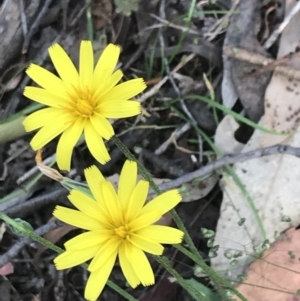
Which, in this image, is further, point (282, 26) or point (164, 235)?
point (282, 26)

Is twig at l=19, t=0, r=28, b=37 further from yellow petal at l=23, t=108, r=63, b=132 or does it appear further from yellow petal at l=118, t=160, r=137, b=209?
yellow petal at l=118, t=160, r=137, b=209

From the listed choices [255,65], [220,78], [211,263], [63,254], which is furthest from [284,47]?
[63,254]

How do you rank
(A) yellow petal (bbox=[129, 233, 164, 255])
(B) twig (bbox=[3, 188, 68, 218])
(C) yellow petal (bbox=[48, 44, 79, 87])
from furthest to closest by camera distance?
(B) twig (bbox=[3, 188, 68, 218]) → (C) yellow petal (bbox=[48, 44, 79, 87]) → (A) yellow petal (bbox=[129, 233, 164, 255])

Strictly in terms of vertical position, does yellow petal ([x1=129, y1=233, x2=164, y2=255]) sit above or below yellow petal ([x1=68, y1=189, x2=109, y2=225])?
below

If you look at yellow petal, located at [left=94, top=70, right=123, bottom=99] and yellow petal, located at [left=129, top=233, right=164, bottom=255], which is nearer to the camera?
yellow petal, located at [left=129, top=233, right=164, bottom=255]

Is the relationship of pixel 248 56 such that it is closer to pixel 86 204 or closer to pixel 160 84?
pixel 160 84

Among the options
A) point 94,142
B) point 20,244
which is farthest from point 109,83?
point 20,244

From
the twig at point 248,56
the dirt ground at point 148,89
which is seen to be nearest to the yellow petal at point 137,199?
the dirt ground at point 148,89

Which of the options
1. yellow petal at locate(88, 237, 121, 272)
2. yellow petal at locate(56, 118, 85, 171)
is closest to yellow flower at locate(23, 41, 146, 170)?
yellow petal at locate(56, 118, 85, 171)
